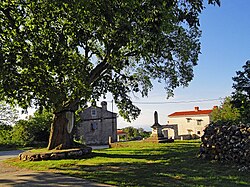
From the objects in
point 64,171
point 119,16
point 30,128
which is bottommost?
point 64,171

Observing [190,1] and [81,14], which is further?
[81,14]

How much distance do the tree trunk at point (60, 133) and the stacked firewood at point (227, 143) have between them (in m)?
8.08

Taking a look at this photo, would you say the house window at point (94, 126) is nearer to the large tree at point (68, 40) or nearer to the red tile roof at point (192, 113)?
the red tile roof at point (192, 113)

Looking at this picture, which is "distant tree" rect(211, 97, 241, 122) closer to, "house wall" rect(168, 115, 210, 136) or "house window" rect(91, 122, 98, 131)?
"house window" rect(91, 122, 98, 131)

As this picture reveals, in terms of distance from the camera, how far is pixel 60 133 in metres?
17.5

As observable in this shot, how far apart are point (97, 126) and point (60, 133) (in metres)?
26.6

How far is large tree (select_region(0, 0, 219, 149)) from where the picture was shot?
8.91 meters

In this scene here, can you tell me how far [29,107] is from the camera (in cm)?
1490

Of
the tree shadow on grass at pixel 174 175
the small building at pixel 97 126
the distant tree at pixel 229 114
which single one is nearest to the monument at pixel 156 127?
the distant tree at pixel 229 114

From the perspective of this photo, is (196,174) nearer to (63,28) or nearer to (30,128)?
(63,28)

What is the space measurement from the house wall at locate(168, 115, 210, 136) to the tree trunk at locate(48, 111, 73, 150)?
129 ft

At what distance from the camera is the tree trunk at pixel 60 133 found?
17328 mm

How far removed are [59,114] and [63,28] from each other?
601cm

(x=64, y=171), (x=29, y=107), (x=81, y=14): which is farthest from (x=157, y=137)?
(x=81, y=14)
